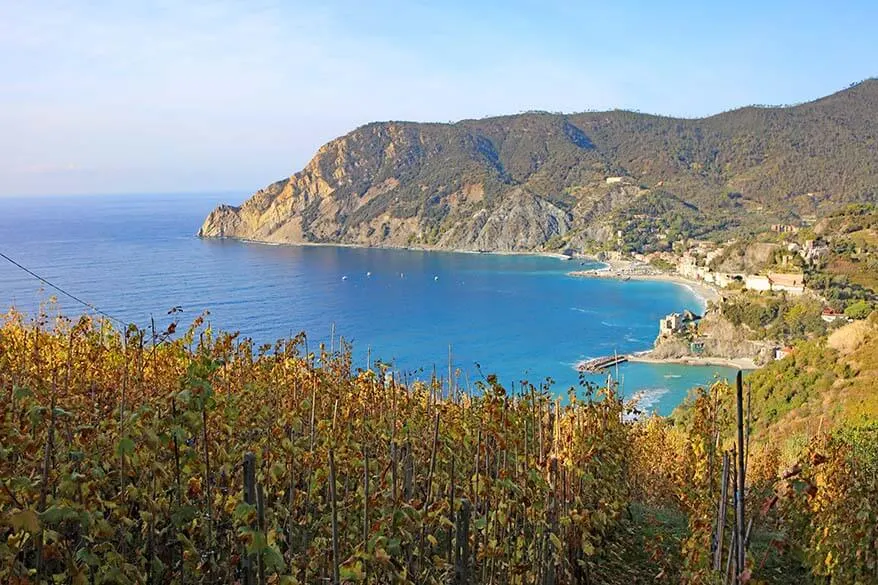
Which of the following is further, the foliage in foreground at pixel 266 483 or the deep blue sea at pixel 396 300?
the deep blue sea at pixel 396 300

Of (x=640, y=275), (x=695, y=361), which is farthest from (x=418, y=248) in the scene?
(x=695, y=361)

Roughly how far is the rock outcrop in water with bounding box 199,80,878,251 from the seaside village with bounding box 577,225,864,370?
2801 centimetres

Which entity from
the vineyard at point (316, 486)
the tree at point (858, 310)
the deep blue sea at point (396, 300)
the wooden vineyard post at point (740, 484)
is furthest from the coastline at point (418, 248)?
the wooden vineyard post at point (740, 484)

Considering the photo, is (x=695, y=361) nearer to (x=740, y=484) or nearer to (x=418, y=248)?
(x=740, y=484)

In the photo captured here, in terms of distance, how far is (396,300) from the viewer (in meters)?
71.3

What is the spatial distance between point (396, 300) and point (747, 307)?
32507 mm

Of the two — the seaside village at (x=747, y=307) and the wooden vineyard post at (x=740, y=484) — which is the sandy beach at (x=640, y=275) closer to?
the seaside village at (x=747, y=307)

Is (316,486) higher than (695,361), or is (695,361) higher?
(316,486)

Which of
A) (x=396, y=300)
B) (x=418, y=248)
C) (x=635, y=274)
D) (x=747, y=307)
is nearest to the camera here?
(x=747, y=307)

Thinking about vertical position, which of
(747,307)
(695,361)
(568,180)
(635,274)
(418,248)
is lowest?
(695,361)

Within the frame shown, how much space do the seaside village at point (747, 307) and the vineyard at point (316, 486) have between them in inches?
1674

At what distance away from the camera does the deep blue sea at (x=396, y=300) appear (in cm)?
4969

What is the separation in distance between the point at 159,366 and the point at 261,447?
3120 millimetres

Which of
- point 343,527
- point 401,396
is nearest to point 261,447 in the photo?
point 343,527
